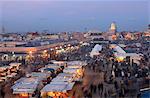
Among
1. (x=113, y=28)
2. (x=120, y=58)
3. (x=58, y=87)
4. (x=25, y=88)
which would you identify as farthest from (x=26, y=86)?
(x=113, y=28)

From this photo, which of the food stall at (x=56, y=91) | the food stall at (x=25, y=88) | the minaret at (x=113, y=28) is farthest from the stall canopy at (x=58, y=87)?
the minaret at (x=113, y=28)

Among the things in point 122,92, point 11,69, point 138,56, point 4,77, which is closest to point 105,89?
point 122,92

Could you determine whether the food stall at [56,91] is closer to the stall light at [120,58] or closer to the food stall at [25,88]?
the food stall at [25,88]

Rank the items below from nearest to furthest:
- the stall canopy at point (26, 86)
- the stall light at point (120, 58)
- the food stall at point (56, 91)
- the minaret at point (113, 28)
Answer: the food stall at point (56, 91) < the stall canopy at point (26, 86) < the stall light at point (120, 58) < the minaret at point (113, 28)

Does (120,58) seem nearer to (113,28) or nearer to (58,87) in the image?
(58,87)

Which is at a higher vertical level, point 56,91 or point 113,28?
point 56,91

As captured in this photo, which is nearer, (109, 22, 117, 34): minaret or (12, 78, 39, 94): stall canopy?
(12, 78, 39, 94): stall canopy

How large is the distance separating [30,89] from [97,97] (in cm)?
100

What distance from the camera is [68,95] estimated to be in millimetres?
5027

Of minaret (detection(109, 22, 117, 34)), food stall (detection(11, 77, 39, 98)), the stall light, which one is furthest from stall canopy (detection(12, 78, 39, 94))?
minaret (detection(109, 22, 117, 34))

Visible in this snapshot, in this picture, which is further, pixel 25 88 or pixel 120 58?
pixel 120 58

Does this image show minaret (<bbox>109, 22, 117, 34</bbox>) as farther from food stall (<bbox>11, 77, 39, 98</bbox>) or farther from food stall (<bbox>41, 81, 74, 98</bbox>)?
food stall (<bbox>41, 81, 74, 98</bbox>)

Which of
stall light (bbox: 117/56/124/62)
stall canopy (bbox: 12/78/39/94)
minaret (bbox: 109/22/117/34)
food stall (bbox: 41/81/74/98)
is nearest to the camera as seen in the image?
food stall (bbox: 41/81/74/98)

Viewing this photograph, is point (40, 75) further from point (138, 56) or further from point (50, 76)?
point (138, 56)
